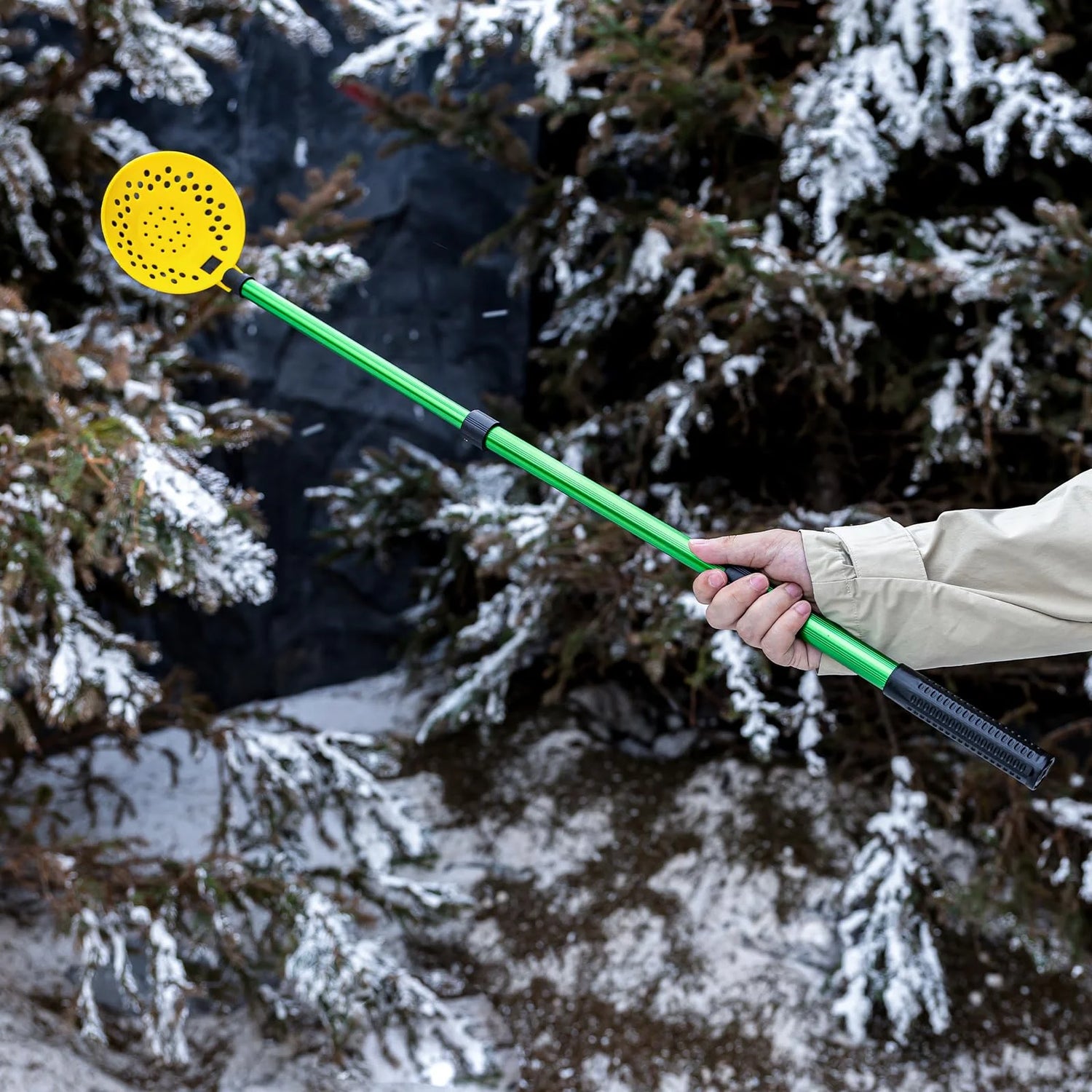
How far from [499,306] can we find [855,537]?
3680mm

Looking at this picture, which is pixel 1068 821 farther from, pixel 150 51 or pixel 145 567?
pixel 150 51

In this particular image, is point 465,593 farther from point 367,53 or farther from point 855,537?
point 855,537

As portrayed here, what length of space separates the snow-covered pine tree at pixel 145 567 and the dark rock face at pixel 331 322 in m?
1.10

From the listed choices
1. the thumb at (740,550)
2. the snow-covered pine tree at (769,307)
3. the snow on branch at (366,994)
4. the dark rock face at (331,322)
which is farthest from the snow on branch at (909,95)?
the snow on branch at (366,994)

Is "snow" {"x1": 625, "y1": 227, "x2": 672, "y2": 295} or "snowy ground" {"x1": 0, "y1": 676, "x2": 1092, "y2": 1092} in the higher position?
"snow" {"x1": 625, "y1": 227, "x2": 672, "y2": 295}

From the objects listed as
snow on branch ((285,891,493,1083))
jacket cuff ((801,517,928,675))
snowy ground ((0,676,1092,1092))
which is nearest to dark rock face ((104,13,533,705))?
snowy ground ((0,676,1092,1092))

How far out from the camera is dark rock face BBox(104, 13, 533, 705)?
514cm

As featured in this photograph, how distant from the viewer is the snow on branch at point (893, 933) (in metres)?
3.19

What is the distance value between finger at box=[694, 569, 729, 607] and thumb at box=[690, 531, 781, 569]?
0.02 meters

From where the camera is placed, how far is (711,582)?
5.93 feet

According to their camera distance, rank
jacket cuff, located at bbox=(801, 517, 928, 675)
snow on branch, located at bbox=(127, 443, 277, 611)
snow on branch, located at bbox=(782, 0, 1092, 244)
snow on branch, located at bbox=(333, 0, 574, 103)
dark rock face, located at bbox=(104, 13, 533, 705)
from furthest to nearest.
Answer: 1. dark rock face, located at bbox=(104, 13, 533, 705)
2. snow on branch, located at bbox=(333, 0, 574, 103)
3. snow on branch, located at bbox=(782, 0, 1092, 244)
4. snow on branch, located at bbox=(127, 443, 277, 611)
5. jacket cuff, located at bbox=(801, 517, 928, 675)

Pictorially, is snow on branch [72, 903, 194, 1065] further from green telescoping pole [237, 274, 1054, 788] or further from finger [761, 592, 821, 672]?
finger [761, 592, 821, 672]

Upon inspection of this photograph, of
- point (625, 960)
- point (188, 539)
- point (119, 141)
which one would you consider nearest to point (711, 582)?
point (188, 539)

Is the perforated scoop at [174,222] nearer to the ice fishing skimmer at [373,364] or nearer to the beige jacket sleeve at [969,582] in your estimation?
the ice fishing skimmer at [373,364]
